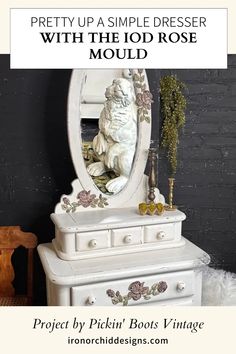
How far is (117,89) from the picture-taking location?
2.21 metres

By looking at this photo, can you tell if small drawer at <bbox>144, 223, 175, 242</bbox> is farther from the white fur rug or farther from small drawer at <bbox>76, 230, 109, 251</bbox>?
the white fur rug

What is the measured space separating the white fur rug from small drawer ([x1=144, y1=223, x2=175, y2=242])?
48cm

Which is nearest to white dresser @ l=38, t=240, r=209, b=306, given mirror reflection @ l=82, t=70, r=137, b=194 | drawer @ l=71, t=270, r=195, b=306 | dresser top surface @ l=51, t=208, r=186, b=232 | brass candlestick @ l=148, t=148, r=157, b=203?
drawer @ l=71, t=270, r=195, b=306

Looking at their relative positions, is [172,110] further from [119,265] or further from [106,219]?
[119,265]

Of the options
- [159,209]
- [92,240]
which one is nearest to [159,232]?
[159,209]

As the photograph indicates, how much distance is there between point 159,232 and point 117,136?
0.57 m

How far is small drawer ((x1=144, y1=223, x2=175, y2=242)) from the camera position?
7.34ft

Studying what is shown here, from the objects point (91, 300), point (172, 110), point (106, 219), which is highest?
point (172, 110)

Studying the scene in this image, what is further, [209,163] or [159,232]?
[209,163]

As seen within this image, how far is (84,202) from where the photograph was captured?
228cm

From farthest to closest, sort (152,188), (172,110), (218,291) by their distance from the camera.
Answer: (172,110)
(218,291)
(152,188)

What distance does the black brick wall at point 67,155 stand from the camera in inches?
95.5

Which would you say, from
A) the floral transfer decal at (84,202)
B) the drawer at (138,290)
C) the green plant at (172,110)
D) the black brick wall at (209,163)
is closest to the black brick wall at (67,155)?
the black brick wall at (209,163)
